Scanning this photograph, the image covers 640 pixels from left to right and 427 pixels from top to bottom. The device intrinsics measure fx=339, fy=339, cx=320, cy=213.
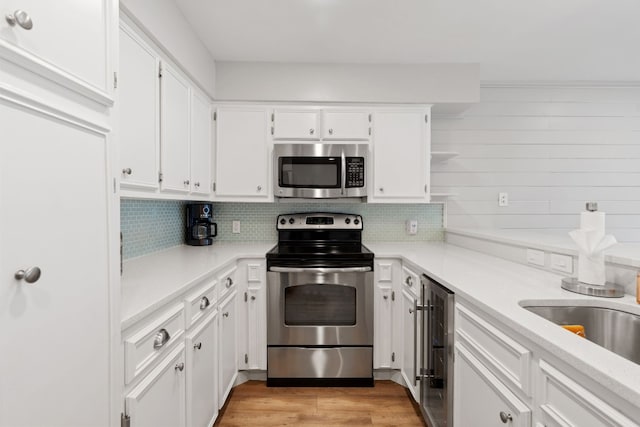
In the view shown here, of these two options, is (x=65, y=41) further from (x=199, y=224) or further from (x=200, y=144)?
(x=199, y=224)

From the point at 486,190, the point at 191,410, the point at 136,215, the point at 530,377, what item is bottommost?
the point at 191,410

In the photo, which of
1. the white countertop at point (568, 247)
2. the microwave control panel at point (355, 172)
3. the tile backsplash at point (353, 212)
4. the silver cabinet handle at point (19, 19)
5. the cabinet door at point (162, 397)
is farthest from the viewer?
the tile backsplash at point (353, 212)

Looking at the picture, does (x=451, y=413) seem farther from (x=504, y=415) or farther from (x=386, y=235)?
(x=386, y=235)

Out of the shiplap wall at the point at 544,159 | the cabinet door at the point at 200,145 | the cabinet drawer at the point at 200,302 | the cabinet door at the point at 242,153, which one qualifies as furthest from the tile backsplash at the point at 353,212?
the cabinet drawer at the point at 200,302

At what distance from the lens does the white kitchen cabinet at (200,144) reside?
228cm

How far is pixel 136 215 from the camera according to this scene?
2.09 metres

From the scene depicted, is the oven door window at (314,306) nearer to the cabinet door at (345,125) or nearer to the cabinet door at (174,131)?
the cabinet door at (174,131)

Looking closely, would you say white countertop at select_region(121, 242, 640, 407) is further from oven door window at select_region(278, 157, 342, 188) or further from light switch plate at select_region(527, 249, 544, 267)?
Result: oven door window at select_region(278, 157, 342, 188)

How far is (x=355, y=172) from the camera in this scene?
2631 mm

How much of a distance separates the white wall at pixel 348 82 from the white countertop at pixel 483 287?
1.20 meters

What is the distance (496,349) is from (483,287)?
31cm

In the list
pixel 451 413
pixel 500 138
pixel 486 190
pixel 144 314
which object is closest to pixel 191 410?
pixel 144 314

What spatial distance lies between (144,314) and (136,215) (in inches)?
45.9

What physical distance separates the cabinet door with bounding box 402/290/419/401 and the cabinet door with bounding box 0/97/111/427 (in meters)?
1.63
